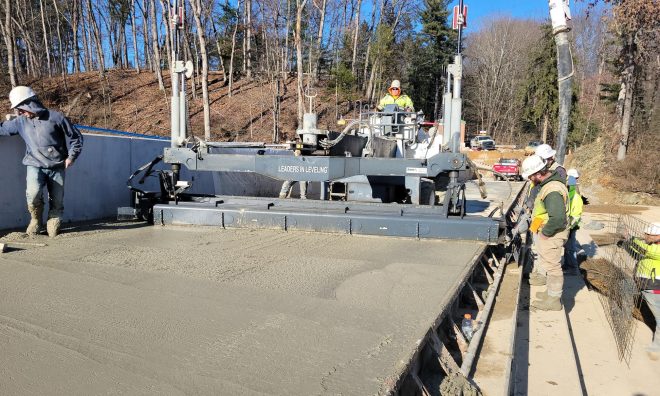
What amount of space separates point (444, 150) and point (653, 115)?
2212 cm

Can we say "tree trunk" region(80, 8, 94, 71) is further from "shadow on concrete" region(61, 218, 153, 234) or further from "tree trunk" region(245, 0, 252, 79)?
"shadow on concrete" region(61, 218, 153, 234)

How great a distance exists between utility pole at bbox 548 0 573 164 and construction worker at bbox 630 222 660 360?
1644 millimetres

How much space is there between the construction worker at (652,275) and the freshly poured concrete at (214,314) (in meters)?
1.47

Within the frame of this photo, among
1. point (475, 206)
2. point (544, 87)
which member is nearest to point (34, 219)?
point (475, 206)

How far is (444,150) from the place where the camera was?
19.9 ft

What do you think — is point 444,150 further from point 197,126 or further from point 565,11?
point 197,126

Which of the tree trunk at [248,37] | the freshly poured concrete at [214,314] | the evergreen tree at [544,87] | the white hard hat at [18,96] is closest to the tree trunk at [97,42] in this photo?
the tree trunk at [248,37]

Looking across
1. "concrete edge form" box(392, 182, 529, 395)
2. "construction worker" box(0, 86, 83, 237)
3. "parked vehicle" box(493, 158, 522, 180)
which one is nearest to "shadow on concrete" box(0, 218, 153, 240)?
"construction worker" box(0, 86, 83, 237)

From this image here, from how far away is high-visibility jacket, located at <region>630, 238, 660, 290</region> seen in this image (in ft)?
14.3

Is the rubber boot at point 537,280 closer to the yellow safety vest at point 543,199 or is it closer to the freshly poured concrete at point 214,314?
the yellow safety vest at point 543,199

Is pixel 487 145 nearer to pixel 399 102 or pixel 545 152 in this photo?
pixel 399 102

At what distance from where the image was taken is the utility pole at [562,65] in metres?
5.73

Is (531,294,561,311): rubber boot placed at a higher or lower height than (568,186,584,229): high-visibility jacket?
lower

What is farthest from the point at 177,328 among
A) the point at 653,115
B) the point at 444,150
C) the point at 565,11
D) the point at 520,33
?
the point at 520,33
